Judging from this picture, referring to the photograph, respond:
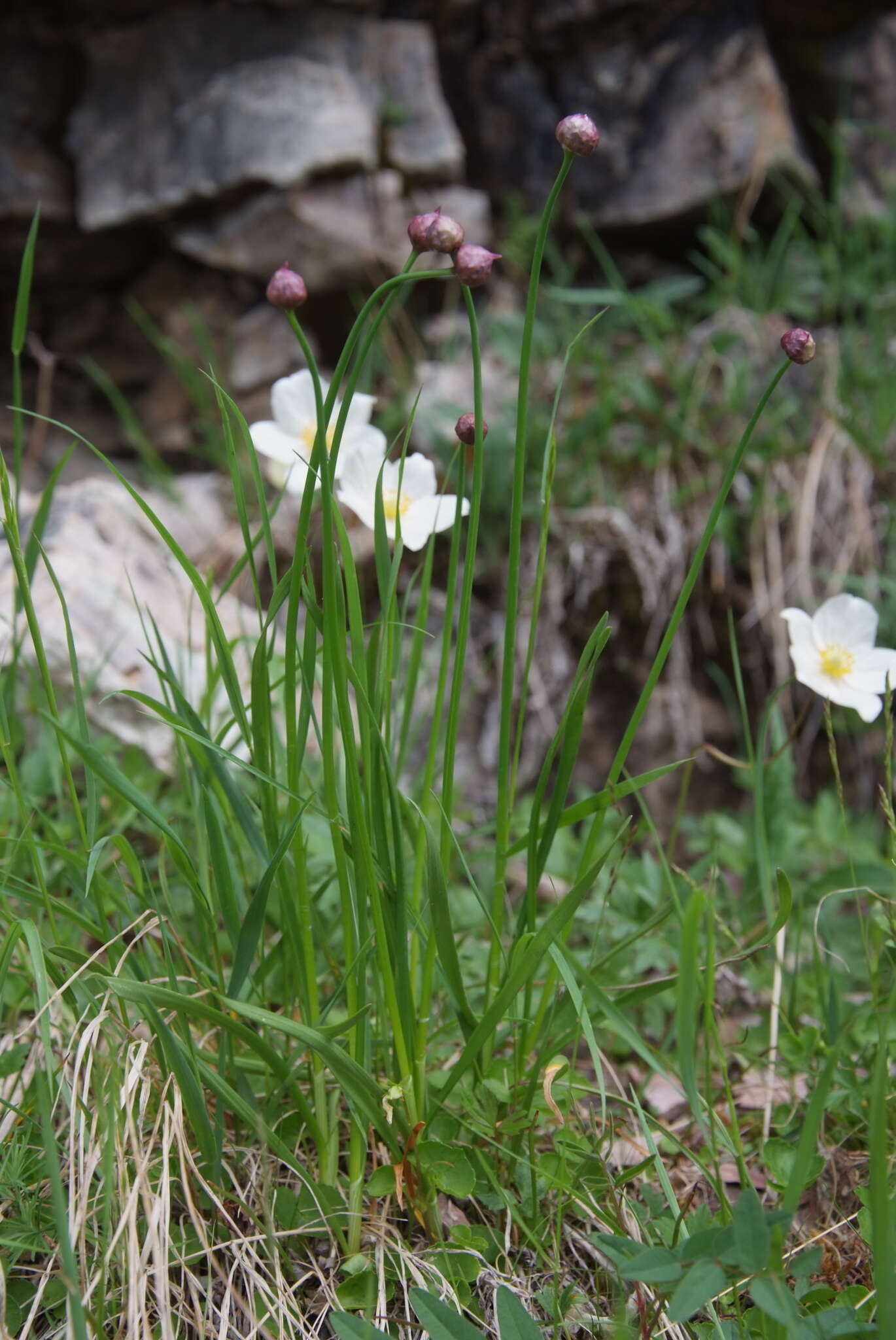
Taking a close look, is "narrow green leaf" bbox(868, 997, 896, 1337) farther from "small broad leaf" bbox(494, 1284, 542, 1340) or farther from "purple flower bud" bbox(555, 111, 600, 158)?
"purple flower bud" bbox(555, 111, 600, 158)

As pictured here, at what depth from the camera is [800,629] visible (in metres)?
0.92

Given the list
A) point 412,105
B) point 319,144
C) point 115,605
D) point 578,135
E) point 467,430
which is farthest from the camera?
point 412,105

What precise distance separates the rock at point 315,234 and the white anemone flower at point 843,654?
1812mm

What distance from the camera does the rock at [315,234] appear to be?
7.60 feet

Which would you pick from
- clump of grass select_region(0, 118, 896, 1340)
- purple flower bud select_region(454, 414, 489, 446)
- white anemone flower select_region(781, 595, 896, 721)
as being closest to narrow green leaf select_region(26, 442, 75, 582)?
clump of grass select_region(0, 118, 896, 1340)

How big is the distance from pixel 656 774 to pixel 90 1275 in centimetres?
53

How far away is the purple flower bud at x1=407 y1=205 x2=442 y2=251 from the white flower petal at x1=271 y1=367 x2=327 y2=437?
0.29 m

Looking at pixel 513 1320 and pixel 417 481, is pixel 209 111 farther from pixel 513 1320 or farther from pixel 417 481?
pixel 513 1320

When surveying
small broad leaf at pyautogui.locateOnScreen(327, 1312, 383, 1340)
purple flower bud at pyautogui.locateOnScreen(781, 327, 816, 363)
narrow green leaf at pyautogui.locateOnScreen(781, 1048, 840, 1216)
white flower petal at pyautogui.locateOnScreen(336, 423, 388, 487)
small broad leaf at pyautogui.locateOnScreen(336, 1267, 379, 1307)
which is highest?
purple flower bud at pyautogui.locateOnScreen(781, 327, 816, 363)

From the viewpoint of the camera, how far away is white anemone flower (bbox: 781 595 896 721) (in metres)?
0.87

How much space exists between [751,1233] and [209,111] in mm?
2518

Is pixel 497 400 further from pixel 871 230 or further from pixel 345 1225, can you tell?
pixel 345 1225

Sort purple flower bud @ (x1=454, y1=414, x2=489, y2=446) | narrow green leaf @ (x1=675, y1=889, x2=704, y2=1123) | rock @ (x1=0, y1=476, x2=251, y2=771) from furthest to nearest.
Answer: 1. rock @ (x1=0, y1=476, x2=251, y2=771)
2. purple flower bud @ (x1=454, y1=414, x2=489, y2=446)
3. narrow green leaf @ (x1=675, y1=889, x2=704, y2=1123)

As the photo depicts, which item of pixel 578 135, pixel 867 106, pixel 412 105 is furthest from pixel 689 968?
pixel 867 106
